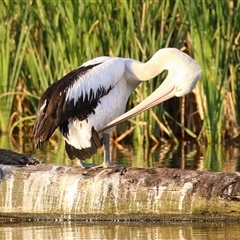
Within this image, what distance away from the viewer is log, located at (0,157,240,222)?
7.77 meters

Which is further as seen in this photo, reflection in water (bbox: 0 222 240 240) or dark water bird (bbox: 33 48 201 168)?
dark water bird (bbox: 33 48 201 168)

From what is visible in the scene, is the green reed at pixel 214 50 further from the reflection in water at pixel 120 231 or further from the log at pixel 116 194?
the reflection in water at pixel 120 231

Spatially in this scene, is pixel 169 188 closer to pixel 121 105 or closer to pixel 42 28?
pixel 121 105

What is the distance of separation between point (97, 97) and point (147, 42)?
14.3 feet

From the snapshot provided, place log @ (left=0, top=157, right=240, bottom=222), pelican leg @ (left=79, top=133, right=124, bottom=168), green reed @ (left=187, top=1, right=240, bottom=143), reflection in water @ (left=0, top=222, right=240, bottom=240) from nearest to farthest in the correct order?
reflection in water @ (left=0, top=222, right=240, bottom=240)
log @ (left=0, top=157, right=240, bottom=222)
pelican leg @ (left=79, top=133, right=124, bottom=168)
green reed @ (left=187, top=1, right=240, bottom=143)

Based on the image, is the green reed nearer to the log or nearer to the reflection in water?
the log

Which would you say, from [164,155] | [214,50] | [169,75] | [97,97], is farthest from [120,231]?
[214,50]

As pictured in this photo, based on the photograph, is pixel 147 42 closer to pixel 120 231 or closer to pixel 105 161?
pixel 105 161

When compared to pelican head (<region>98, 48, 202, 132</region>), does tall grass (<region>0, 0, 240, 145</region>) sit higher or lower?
higher

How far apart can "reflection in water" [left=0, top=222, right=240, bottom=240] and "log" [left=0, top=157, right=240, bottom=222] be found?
0.12m

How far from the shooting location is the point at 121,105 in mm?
8992

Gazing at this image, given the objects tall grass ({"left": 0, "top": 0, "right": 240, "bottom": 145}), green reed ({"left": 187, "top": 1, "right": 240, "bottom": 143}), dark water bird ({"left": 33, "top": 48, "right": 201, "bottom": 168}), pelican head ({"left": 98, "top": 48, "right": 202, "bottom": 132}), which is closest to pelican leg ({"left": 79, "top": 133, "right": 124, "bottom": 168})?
dark water bird ({"left": 33, "top": 48, "right": 201, "bottom": 168})

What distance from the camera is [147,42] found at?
13070 mm

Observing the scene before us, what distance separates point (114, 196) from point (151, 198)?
12.3 inches
